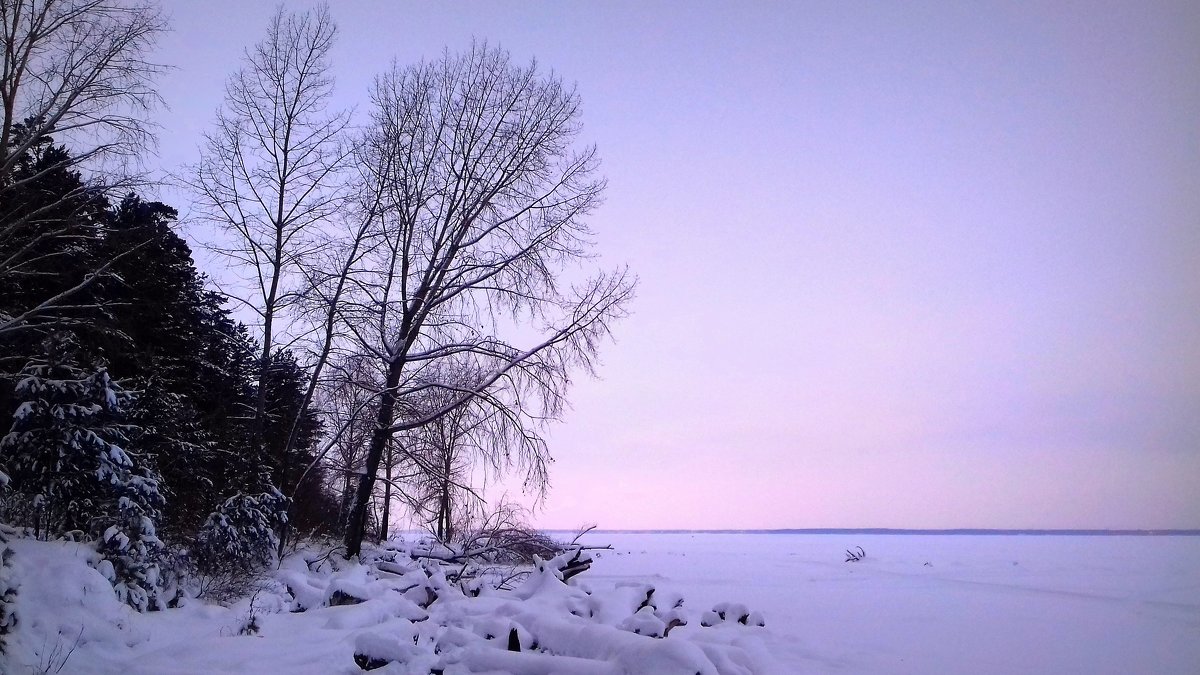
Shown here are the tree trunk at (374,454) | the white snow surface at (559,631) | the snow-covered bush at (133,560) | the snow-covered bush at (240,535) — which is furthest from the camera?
the tree trunk at (374,454)

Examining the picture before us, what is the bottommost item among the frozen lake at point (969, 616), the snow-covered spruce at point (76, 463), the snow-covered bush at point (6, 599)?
the frozen lake at point (969, 616)

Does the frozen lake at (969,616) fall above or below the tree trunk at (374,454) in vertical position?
below

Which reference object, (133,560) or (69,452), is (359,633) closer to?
(133,560)

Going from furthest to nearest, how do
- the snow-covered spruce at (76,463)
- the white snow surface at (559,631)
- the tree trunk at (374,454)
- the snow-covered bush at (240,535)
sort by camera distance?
the tree trunk at (374,454) < the snow-covered bush at (240,535) < the snow-covered spruce at (76,463) < the white snow surface at (559,631)

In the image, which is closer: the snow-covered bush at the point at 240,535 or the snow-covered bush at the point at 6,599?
the snow-covered bush at the point at 6,599

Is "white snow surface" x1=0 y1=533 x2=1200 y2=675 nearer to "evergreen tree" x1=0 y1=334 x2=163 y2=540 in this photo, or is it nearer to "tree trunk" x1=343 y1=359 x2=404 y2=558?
"tree trunk" x1=343 y1=359 x2=404 y2=558

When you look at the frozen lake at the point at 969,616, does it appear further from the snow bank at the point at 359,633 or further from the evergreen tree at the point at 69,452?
the evergreen tree at the point at 69,452

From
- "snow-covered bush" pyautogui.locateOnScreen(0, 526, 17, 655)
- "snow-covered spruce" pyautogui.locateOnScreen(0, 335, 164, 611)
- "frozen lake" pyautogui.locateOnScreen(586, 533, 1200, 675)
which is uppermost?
"snow-covered spruce" pyautogui.locateOnScreen(0, 335, 164, 611)

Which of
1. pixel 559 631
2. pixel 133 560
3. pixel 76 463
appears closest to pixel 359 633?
pixel 559 631

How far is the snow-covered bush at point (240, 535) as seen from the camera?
10.7 meters

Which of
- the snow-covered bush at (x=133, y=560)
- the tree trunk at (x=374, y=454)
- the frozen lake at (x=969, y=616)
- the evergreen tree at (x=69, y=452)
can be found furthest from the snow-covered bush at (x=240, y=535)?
the frozen lake at (x=969, y=616)

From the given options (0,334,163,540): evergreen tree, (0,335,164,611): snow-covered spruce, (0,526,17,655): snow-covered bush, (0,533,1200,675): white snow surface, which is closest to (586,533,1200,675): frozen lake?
(0,533,1200,675): white snow surface

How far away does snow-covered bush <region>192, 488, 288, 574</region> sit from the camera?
35.2ft

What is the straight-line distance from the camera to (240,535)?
37.1ft
